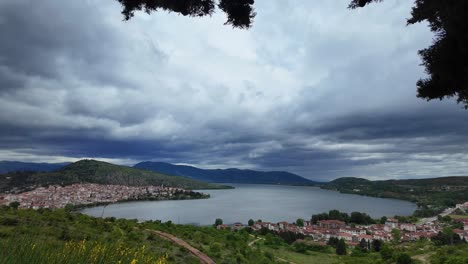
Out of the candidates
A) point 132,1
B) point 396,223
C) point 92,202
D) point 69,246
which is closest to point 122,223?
point 132,1

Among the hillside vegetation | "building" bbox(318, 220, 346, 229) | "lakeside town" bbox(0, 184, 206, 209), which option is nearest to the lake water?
"lakeside town" bbox(0, 184, 206, 209)

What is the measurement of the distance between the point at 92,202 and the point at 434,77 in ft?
328

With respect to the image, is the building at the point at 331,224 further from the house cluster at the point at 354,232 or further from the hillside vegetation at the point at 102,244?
the hillside vegetation at the point at 102,244

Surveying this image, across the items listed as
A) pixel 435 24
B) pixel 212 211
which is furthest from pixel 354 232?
pixel 435 24

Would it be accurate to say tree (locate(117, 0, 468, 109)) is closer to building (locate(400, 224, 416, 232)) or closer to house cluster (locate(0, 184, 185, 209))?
building (locate(400, 224, 416, 232))

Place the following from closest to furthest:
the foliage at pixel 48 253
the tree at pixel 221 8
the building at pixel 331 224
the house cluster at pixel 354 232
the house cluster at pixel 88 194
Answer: the foliage at pixel 48 253, the tree at pixel 221 8, the house cluster at pixel 354 232, the building at pixel 331 224, the house cluster at pixel 88 194

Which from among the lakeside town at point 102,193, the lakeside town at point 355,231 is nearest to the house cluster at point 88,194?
the lakeside town at point 102,193

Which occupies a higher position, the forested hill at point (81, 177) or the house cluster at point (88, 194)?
the forested hill at point (81, 177)

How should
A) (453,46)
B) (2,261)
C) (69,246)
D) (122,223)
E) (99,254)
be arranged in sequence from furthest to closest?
(122,223)
(453,46)
(69,246)
(99,254)
(2,261)

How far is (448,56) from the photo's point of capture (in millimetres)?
3799

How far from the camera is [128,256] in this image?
11.0 ft

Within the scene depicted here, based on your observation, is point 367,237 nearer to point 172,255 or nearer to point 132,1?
point 172,255

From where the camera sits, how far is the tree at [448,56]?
3.33 meters

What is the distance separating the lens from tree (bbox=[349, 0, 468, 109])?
3.33m
